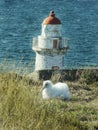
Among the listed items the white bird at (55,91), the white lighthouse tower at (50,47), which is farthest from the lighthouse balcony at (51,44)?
the white bird at (55,91)

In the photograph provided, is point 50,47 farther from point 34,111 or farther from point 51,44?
point 34,111

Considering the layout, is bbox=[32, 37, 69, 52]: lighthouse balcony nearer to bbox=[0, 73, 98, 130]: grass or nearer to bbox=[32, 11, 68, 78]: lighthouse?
bbox=[32, 11, 68, 78]: lighthouse

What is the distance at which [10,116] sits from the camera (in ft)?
28.2

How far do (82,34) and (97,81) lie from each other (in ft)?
209

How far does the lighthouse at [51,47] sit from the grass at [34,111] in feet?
41.0

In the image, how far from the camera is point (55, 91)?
1221cm

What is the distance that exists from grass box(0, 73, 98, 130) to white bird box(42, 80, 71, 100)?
1.61 feet

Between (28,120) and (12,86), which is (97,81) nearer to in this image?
(12,86)

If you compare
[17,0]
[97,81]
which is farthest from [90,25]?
[97,81]

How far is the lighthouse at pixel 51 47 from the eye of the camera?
23547mm

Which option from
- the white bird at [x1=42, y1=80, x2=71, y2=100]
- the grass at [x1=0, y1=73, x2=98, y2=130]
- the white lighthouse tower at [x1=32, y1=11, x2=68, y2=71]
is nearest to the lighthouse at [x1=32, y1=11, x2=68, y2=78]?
the white lighthouse tower at [x1=32, y1=11, x2=68, y2=71]

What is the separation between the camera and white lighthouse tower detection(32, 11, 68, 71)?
77.3 ft

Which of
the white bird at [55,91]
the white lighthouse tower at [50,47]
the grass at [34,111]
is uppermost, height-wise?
the grass at [34,111]

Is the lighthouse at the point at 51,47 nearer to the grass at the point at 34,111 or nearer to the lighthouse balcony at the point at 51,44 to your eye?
the lighthouse balcony at the point at 51,44
